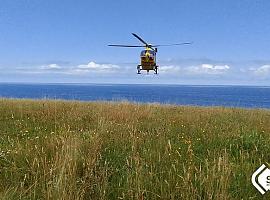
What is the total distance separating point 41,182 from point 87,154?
105 cm

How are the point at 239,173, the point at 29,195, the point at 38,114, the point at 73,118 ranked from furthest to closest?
the point at 38,114 < the point at 73,118 < the point at 239,173 < the point at 29,195

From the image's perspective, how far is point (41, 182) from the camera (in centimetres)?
418

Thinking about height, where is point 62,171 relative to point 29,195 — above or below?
above

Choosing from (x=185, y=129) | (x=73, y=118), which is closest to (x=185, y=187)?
(x=185, y=129)

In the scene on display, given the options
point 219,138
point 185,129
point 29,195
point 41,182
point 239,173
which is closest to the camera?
point 29,195

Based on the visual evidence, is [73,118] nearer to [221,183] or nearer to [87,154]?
[87,154]

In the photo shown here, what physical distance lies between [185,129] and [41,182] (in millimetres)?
5871

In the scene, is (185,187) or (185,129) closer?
(185,187)
